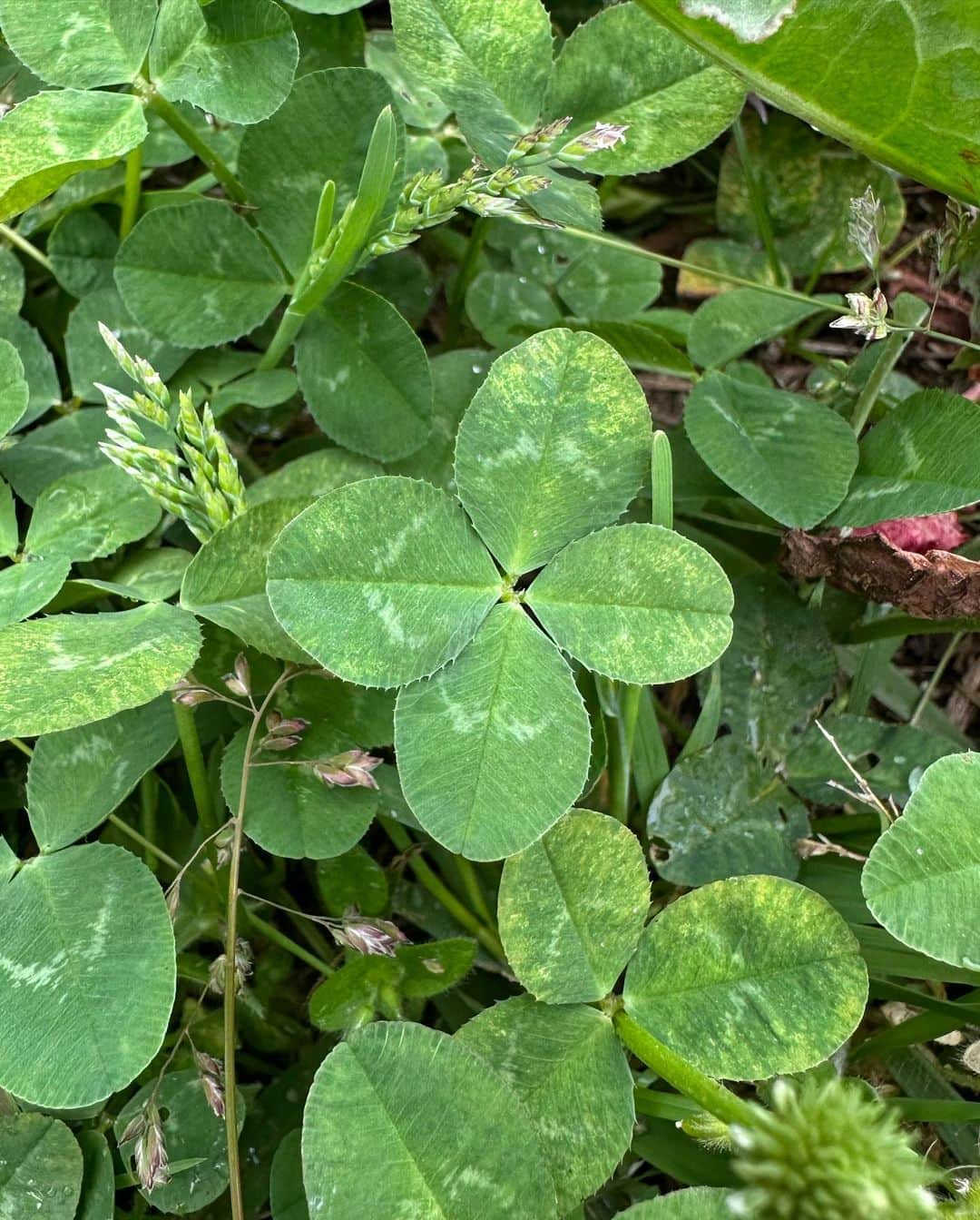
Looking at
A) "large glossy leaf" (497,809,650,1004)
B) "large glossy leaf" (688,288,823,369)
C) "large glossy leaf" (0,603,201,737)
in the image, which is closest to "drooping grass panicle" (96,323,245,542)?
"large glossy leaf" (0,603,201,737)

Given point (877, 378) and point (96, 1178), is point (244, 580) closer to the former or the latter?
point (96, 1178)

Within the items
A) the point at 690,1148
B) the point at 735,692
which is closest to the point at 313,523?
the point at 735,692

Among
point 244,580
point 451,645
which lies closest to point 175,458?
point 244,580

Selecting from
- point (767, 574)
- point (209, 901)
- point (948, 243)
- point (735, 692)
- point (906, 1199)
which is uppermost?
point (948, 243)

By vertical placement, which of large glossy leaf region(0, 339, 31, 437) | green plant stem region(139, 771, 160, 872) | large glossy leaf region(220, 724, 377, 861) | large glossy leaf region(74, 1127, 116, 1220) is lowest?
large glossy leaf region(74, 1127, 116, 1220)

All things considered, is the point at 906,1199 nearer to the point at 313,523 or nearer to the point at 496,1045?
the point at 496,1045

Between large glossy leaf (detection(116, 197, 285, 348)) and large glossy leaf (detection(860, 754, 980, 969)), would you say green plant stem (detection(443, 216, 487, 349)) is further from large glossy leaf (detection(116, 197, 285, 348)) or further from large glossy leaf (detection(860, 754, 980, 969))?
large glossy leaf (detection(860, 754, 980, 969))
